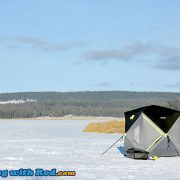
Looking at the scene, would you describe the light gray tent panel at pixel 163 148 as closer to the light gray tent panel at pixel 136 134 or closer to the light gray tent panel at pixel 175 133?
the light gray tent panel at pixel 175 133

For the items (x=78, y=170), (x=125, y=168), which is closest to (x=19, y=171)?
(x=78, y=170)

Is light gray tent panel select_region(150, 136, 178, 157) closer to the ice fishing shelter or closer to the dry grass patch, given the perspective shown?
the ice fishing shelter

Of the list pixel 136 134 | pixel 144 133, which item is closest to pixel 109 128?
pixel 136 134

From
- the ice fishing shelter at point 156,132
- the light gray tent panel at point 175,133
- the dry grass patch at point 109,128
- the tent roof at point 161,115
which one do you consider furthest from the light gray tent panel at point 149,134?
the dry grass patch at point 109,128

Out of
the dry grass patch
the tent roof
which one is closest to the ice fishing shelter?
the tent roof

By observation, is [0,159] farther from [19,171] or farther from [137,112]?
[137,112]

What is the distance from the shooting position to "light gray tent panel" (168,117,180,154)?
20.5 meters

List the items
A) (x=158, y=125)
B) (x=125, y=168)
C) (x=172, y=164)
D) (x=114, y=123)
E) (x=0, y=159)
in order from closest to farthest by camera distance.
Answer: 1. (x=125, y=168)
2. (x=172, y=164)
3. (x=0, y=159)
4. (x=158, y=125)
5. (x=114, y=123)

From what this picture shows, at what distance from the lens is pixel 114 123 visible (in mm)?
46500

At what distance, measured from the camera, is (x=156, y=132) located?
20391 mm

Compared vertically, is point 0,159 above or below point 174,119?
below

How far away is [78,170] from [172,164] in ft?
13.7

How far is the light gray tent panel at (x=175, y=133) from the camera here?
20.5 m

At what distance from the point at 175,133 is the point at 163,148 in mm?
897
